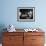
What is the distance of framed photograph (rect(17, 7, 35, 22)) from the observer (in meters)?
4.25

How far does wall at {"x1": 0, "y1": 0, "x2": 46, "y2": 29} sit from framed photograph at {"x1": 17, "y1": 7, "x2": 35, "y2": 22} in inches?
3.8

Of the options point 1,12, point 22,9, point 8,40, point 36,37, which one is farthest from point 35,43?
point 1,12

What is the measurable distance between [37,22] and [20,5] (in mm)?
779

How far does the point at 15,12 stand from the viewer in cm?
425

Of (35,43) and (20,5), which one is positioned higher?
(20,5)

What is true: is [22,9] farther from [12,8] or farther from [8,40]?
[8,40]

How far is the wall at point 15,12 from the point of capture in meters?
4.23

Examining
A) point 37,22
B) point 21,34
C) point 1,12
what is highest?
point 1,12

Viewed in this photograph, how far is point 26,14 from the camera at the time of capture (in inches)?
168

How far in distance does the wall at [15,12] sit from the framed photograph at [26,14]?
10 centimetres

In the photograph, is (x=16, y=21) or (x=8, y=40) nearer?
(x=8, y=40)

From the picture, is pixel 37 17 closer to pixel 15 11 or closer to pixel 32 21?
pixel 32 21

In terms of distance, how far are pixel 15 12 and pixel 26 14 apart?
363 mm

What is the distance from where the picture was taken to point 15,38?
375cm
